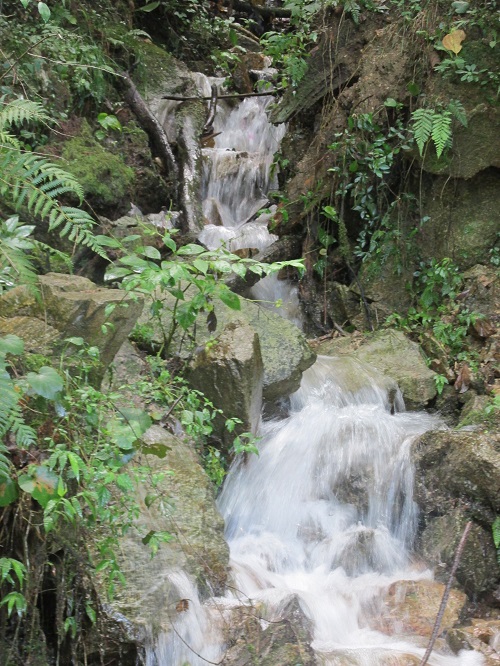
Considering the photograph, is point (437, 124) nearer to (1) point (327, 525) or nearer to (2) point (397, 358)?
(2) point (397, 358)

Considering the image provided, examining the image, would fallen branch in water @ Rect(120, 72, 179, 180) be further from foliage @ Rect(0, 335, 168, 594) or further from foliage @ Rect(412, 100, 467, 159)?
foliage @ Rect(0, 335, 168, 594)

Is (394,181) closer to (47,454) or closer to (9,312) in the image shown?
(9,312)

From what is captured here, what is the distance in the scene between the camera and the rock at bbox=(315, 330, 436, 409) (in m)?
5.98

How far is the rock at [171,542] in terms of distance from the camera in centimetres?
311

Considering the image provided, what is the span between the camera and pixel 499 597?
4035 millimetres

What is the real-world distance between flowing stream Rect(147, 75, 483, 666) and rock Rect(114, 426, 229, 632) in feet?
0.33

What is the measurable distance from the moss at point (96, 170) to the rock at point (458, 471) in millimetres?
4128

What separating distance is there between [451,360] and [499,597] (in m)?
2.59

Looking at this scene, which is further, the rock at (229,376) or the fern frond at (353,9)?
the fern frond at (353,9)

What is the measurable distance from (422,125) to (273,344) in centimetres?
267

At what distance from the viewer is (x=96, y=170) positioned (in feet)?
22.5

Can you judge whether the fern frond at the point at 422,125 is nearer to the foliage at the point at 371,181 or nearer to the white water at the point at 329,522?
the foliage at the point at 371,181

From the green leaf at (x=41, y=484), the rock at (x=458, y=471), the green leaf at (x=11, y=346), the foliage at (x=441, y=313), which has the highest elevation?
the foliage at (x=441, y=313)

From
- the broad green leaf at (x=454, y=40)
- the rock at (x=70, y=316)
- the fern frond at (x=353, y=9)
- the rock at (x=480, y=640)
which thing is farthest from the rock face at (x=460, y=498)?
the fern frond at (x=353, y=9)
